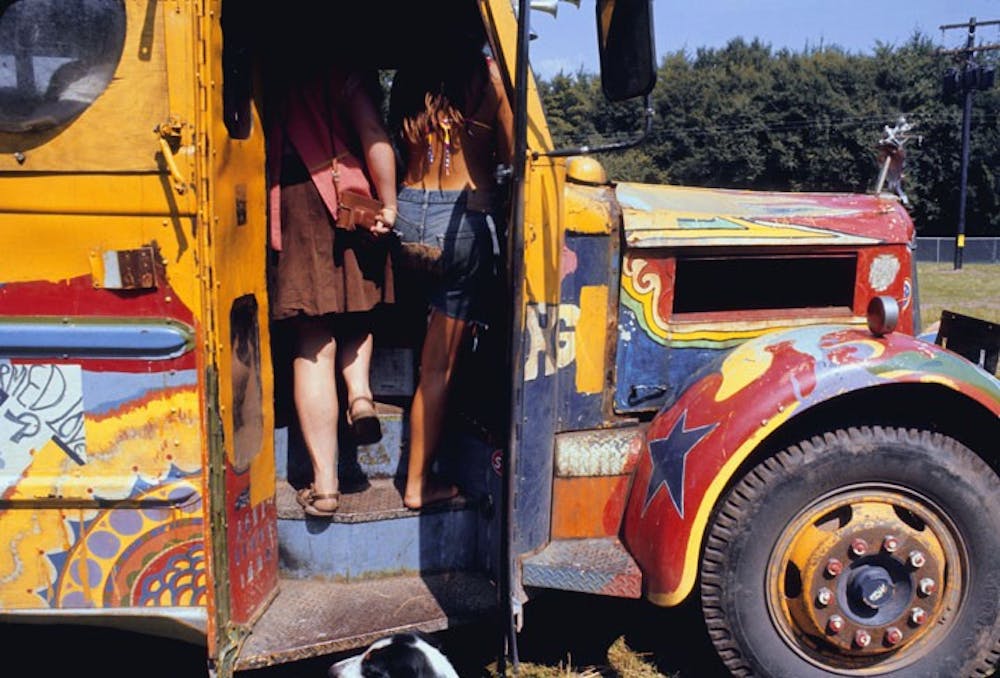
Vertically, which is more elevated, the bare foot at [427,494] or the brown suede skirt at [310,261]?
the brown suede skirt at [310,261]

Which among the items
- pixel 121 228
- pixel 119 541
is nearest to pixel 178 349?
pixel 121 228

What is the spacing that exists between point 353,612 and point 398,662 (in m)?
0.31

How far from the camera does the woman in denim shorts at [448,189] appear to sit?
2.95 metres

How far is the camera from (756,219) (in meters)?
3.28

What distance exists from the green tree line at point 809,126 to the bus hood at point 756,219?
30.5 m

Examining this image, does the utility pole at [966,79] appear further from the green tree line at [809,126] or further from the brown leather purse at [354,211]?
the brown leather purse at [354,211]

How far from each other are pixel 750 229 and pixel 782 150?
37.3 m

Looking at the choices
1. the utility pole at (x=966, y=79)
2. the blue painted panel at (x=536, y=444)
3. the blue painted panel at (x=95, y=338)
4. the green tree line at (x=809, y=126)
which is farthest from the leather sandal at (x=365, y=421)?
the green tree line at (x=809, y=126)

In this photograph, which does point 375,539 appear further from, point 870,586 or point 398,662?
point 870,586

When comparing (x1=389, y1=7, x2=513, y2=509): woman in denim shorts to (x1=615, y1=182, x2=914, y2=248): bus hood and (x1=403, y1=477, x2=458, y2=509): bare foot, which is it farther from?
(x1=615, y1=182, x2=914, y2=248): bus hood

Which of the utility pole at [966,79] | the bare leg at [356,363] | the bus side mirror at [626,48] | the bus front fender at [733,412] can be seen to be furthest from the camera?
the utility pole at [966,79]

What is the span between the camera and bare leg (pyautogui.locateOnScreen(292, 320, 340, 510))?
3.04m

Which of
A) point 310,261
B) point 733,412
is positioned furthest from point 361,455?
point 733,412

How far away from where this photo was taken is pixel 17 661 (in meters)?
3.31
